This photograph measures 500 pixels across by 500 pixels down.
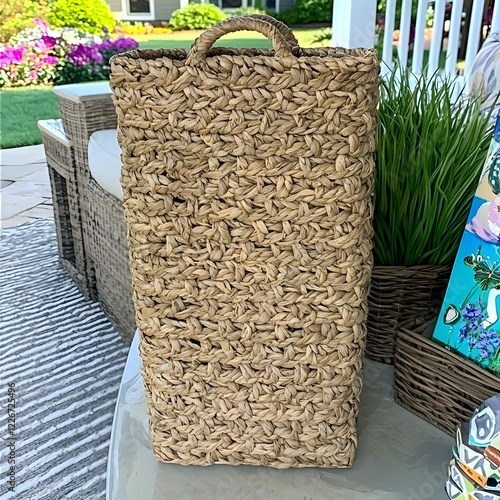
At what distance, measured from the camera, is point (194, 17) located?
1096cm

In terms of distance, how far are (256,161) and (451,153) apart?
28cm

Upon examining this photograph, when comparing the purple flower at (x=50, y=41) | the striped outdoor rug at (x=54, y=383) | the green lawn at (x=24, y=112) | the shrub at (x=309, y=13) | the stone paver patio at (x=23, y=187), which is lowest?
the striped outdoor rug at (x=54, y=383)

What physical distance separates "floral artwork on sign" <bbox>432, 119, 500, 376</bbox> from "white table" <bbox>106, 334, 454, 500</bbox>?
4.6 inches

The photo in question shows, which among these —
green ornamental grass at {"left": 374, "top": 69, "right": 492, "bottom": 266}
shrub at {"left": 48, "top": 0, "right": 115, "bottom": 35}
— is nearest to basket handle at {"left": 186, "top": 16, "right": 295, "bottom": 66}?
green ornamental grass at {"left": 374, "top": 69, "right": 492, "bottom": 266}

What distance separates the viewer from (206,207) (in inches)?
20.6

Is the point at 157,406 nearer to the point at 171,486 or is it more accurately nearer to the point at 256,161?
the point at 171,486

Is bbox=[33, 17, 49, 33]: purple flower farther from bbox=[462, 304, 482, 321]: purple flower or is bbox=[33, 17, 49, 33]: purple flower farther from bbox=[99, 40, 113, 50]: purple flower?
bbox=[462, 304, 482, 321]: purple flower

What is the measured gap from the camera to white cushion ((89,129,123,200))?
1.52 m

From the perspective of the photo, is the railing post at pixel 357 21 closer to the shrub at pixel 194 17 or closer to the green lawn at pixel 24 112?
the green lawn at pixel 24 112

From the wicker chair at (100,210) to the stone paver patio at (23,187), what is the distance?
1330 mm

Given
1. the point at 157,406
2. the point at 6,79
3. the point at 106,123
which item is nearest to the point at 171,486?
the point at 157,406

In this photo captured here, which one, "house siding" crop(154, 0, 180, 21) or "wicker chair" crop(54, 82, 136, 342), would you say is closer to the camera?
"wicker chair" crop(54, 82, 136, 342)

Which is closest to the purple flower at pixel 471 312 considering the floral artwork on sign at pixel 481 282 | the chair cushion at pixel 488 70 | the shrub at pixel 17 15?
the floral artwork on sign at pixel 481 282

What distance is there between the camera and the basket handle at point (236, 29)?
482 mm
